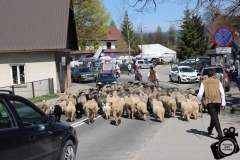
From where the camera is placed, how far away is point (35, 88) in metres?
25.5

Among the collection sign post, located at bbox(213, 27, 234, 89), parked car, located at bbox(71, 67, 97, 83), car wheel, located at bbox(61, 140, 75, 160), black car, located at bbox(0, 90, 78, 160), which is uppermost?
sign post, located at bbox(213, 27, 234, 89)

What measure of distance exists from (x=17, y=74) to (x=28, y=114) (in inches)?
869

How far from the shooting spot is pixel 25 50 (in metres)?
27.0

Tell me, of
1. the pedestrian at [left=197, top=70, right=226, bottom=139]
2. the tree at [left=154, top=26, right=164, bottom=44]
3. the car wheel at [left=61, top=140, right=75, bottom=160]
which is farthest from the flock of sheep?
the tree at [left=154, top=26, right=164, bottom=44]

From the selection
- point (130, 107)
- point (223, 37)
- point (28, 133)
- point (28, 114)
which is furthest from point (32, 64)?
point (28, 133)

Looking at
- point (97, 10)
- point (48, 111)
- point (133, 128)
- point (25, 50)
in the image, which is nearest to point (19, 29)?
point (25, 50)

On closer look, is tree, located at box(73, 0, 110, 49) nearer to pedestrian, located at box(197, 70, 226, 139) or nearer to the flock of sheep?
the flock of sheep

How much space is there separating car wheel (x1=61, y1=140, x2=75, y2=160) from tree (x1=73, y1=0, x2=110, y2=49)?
3968 cm

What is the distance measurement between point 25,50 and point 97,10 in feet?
77.8

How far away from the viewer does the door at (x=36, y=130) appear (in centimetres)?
602

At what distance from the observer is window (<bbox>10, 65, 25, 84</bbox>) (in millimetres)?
27734

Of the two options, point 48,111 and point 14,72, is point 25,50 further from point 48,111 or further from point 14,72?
point 48,111

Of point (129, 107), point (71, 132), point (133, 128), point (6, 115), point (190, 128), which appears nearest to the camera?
point (6, 115)

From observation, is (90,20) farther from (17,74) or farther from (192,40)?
(192,40)
